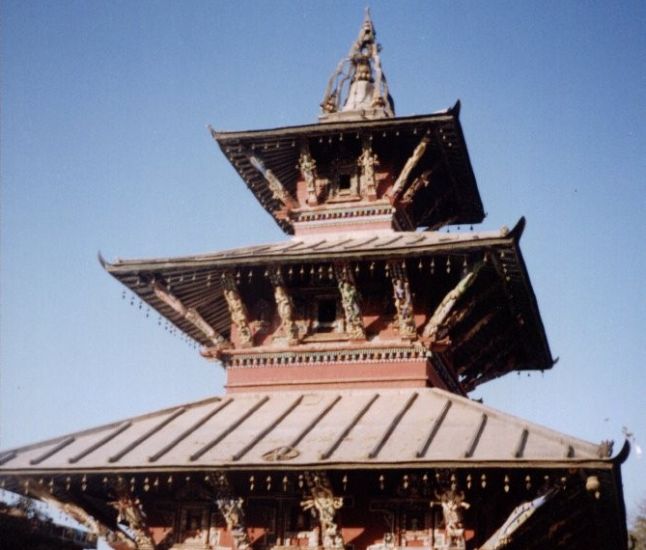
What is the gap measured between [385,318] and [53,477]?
6.00 metres

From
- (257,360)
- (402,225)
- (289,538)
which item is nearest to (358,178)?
(402,225)

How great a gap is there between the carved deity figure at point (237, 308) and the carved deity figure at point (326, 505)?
158 inches

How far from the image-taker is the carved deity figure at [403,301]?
44.7 feet

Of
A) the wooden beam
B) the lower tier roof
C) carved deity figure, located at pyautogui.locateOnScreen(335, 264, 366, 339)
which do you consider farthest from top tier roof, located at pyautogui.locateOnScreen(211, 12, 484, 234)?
the lower tier roof

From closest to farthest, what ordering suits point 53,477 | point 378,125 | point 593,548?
point 53,477 < point 593,548 < point 378,125

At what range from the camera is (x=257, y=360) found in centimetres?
1456

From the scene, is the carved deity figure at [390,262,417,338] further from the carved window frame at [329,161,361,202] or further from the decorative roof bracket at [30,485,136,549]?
the decorative roof bracket at [30,485,136,549]

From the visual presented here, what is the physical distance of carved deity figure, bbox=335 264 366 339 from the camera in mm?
13906

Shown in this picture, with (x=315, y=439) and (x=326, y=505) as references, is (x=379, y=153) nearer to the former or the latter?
(x=315, y=439)

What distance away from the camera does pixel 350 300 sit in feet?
45.8

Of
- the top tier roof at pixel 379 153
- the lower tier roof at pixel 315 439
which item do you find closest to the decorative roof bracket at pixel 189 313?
the lower tier roof at pixel 315 439

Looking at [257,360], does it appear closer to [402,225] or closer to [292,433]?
[292,433]

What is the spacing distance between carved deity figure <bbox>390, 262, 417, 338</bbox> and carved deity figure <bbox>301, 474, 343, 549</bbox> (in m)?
3.48

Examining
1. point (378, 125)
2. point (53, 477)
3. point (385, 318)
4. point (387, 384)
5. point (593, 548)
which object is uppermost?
point (378, 125)
